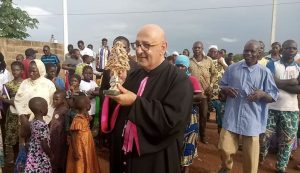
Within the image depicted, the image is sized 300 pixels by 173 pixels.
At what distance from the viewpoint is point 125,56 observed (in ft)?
8.07

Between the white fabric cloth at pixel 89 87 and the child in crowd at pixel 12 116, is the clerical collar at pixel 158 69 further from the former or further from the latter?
the white fabric cloth at pixel 89 87

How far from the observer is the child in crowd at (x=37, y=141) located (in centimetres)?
387

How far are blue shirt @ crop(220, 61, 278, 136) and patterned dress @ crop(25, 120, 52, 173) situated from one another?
234cm

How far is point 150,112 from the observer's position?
228 centimetres

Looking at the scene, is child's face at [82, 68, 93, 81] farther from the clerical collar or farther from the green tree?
the green tree

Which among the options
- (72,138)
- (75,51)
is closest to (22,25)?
(75,51)

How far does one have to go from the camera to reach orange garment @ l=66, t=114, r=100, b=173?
4.16 metres

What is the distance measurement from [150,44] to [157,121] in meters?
0.57

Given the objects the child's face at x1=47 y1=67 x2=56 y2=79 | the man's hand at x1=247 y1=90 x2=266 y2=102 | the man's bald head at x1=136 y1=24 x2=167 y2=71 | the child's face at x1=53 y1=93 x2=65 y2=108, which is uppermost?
the man's bald head at x1=136 y1=24 x2=167 y2=71

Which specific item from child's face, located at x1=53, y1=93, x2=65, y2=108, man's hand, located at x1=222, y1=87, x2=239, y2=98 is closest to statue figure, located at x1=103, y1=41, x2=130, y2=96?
man's hand, located at x1=222, y1=87, x2=239, y2=98

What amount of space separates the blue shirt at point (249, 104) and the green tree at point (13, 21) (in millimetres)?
16018

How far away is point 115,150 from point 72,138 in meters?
1.70

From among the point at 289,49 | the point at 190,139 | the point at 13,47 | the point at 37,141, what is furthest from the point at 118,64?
the point at 13,47

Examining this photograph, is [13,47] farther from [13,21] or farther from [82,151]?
[13,21]
